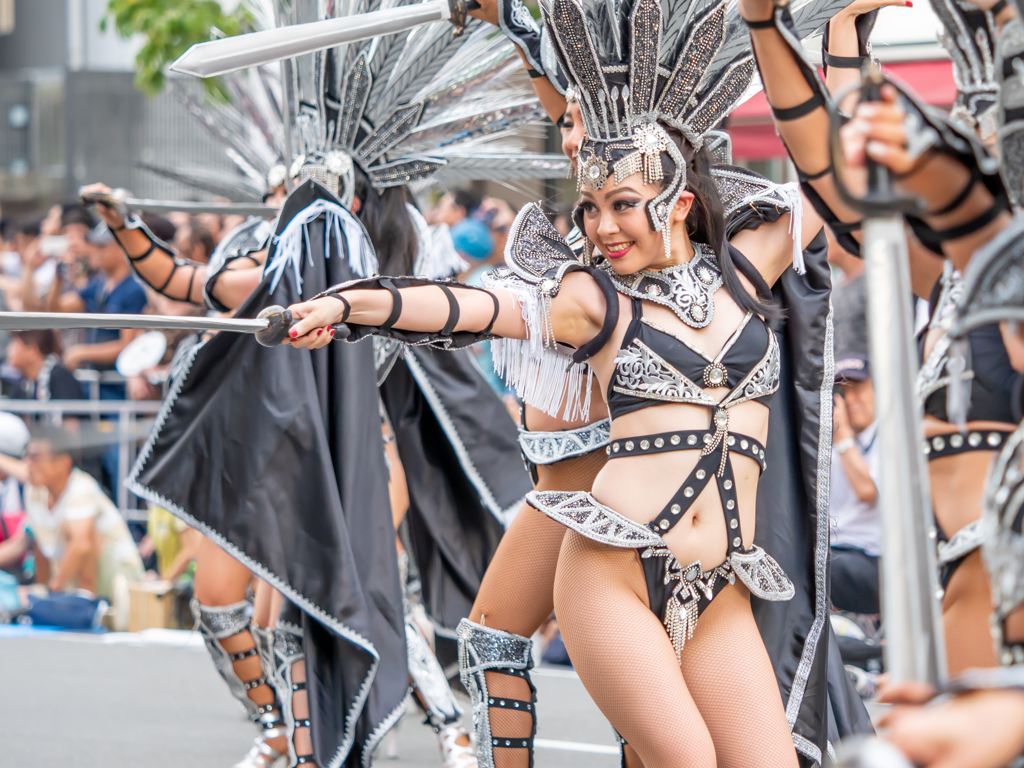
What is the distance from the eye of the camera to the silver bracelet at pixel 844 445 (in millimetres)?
4984

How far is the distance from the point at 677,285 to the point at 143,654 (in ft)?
14.3

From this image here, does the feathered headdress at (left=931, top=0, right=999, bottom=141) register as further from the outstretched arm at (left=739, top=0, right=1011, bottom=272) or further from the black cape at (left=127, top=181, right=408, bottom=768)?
the black cape at (left=127, top=181, right=408, bottom=768)

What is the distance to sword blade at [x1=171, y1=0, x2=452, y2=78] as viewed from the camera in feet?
8.68

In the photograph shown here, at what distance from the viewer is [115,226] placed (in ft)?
13.7

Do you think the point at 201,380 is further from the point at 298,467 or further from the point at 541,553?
the point at 541,553

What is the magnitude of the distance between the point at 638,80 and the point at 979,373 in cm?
84

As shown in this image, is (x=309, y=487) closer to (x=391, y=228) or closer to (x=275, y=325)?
(x=391, y=228)

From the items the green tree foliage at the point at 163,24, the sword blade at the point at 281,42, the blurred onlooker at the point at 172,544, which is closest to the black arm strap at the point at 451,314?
the sword blade at the point at 281,42

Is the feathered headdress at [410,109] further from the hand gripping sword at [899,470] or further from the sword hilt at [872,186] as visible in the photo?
the hand gripping sword at [899,470]

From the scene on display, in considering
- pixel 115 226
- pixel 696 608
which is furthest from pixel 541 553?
pixel 115 226

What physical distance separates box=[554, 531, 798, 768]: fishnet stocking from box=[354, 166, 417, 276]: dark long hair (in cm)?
187

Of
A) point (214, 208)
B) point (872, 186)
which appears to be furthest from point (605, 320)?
point (214, 208)

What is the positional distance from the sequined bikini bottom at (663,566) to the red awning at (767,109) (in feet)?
19.6

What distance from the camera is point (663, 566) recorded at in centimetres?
246
